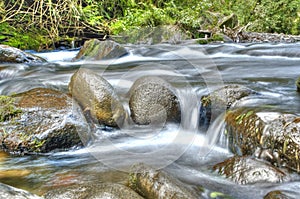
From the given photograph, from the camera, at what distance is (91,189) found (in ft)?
7.97

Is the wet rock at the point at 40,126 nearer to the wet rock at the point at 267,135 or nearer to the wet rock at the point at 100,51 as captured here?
the wet rock at the point at 267,135

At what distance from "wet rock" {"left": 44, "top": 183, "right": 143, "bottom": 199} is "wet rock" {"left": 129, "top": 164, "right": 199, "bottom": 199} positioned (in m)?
0.11

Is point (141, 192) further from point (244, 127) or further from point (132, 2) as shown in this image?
point (132, 2)

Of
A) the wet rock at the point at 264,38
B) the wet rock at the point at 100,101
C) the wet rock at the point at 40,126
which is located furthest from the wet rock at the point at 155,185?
the wet rock at the point at 264,38

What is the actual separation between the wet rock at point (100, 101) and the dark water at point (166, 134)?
17 cm

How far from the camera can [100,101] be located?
4184 millimetres

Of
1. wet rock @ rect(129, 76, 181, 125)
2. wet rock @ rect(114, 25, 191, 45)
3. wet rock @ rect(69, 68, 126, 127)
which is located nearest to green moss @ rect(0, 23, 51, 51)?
wet rock @ rect(114, 25, 191, 45)

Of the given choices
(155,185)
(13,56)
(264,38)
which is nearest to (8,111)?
(155,185)

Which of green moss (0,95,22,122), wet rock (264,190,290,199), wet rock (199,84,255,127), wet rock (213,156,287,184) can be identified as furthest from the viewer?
wet rock (199,84,255,127)

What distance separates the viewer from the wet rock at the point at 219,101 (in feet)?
13.2

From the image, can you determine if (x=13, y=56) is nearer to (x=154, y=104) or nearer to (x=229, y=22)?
(x=154, y=104)

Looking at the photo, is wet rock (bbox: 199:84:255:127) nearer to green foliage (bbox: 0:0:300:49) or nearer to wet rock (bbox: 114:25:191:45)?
wet rock (bbox: 114:25:191:45)

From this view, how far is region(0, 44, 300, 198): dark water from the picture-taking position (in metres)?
3.04

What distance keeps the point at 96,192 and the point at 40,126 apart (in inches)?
64.3
